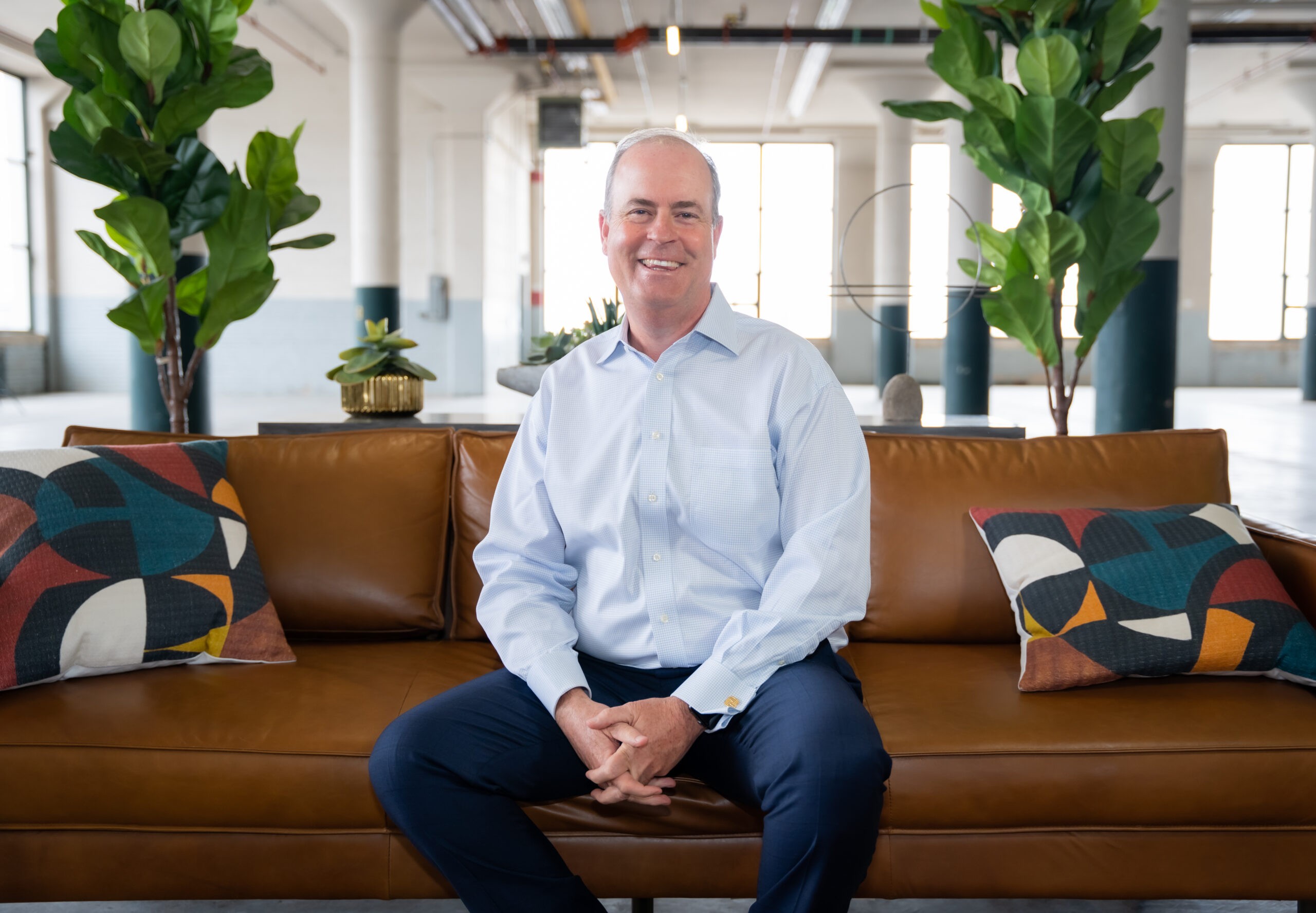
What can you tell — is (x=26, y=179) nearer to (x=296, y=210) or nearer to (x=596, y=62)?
(x=596, y=62)

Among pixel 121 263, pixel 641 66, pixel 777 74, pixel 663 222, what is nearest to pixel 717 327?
pixel 663 222

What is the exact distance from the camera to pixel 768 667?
1.49 meters

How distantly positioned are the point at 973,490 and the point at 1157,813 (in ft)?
2.33

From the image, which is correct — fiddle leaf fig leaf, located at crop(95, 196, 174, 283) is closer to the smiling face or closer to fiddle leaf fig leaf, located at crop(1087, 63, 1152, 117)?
the smiling face

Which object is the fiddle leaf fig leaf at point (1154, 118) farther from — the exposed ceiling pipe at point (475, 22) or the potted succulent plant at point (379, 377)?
the exposed ceiling pipe at point (475, 22)

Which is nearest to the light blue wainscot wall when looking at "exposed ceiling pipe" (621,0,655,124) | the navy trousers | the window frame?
the window frame

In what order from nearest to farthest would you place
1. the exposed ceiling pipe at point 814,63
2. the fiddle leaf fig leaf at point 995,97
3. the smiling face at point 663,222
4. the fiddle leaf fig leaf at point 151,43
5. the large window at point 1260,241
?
1. the smiling face at point 663,222
2. the fiddle leaf fig leaf at point 151,43
3. the fiddle leaf fig leaf at point 995,97
4. the exposed ceiling pipe at point 814,63
5. the large window at point 1260,241

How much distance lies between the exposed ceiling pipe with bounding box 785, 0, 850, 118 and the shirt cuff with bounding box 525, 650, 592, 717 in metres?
8.48

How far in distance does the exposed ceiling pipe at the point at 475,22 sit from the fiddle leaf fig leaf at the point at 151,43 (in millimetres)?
6353

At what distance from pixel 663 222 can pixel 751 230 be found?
1372 cm

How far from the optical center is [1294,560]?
184 centimetres

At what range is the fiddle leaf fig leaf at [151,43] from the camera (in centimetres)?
242

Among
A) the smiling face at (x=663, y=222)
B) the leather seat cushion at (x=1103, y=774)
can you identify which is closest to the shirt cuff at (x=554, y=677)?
the leather seat cushion at (x=1103, y=774)

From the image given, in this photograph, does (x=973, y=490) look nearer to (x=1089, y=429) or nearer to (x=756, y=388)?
(x=756, y=388)
